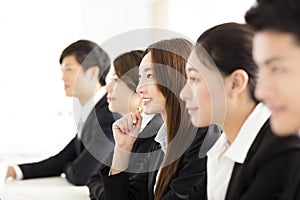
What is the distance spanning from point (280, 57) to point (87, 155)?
63.1 inches

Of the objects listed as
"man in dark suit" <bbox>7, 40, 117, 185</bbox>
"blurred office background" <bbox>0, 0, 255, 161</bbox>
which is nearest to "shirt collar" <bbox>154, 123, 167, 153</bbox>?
"man in dark suit" <bbox>7, 40, 117, 185</bbox>

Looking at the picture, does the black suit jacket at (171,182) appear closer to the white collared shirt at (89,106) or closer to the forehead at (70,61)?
the white collared shirt at (89,106)

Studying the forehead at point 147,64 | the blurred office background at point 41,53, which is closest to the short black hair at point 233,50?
the forehead at point 147,64

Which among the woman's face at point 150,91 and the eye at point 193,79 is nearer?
the eye at point 193,79

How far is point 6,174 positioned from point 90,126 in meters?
0.40

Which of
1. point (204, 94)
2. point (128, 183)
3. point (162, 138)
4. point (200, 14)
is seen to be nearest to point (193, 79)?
point (204, 94)

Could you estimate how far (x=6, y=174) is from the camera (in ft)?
7.22

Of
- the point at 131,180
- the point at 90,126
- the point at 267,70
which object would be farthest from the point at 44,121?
the point at 267,70

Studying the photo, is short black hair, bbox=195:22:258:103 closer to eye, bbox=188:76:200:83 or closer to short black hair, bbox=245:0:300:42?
eye, bbox=188:76:200:83

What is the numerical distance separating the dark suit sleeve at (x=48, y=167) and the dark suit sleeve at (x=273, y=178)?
1466mm

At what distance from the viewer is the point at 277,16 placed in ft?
2.42

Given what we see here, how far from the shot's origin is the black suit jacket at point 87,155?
2.15m

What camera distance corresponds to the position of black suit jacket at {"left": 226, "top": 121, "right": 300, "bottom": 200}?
36.6 inches

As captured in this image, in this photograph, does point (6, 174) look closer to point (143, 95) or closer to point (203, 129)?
point (143, 95)
